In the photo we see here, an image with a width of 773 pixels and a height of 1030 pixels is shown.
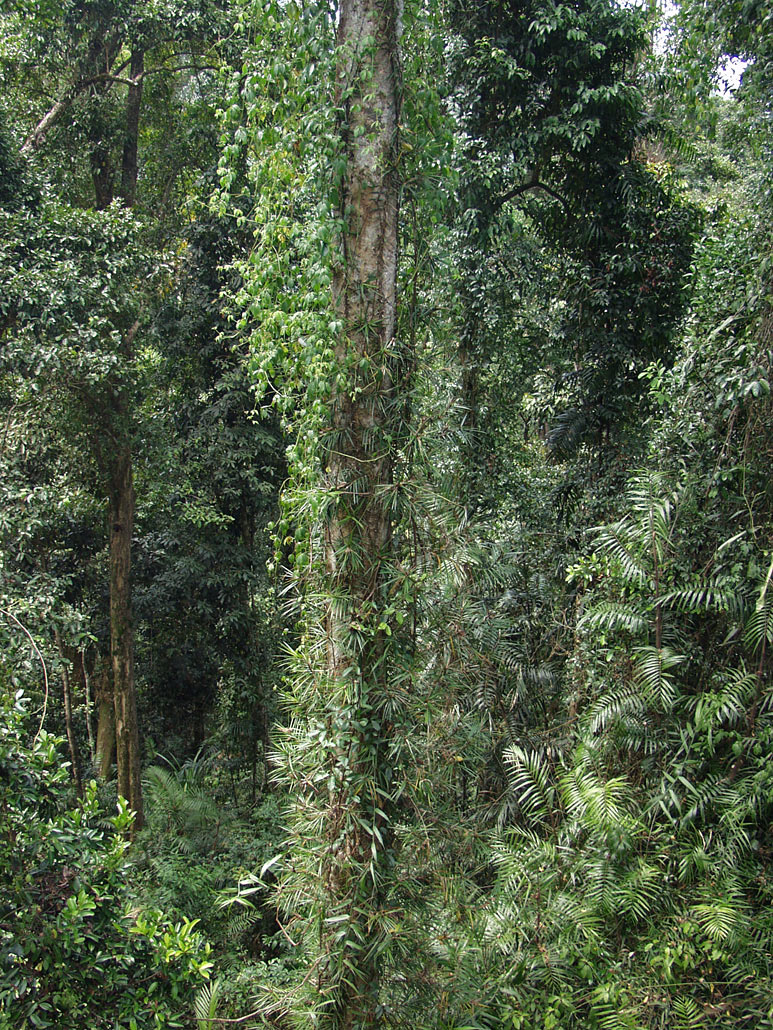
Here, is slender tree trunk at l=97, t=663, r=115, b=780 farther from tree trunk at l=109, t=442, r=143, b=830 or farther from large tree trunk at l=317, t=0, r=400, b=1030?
large tree trunk at l=317, t=0, r=400, b=1030

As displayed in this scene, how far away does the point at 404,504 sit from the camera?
2771 mm

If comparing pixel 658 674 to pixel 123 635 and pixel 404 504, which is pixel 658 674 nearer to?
pixel 404 504

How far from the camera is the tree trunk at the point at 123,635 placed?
6422mm

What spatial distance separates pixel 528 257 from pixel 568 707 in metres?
3.47

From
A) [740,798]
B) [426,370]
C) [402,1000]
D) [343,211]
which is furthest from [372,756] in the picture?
[343,211]

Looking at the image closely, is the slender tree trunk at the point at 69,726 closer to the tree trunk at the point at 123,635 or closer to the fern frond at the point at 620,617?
the tree trunk at the point at 123,635

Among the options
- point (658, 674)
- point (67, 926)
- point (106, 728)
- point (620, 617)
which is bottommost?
point (106, 728)

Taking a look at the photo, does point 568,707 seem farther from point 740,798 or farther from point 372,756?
point 372,756

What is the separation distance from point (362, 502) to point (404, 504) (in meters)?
0.16

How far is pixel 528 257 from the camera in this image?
5742 mm

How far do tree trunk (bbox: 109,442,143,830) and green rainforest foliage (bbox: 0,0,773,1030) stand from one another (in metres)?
0.03

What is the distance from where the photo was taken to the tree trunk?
6422mm

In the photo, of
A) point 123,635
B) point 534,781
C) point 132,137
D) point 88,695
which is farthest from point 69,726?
point 132,137

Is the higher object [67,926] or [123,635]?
[67,926]
